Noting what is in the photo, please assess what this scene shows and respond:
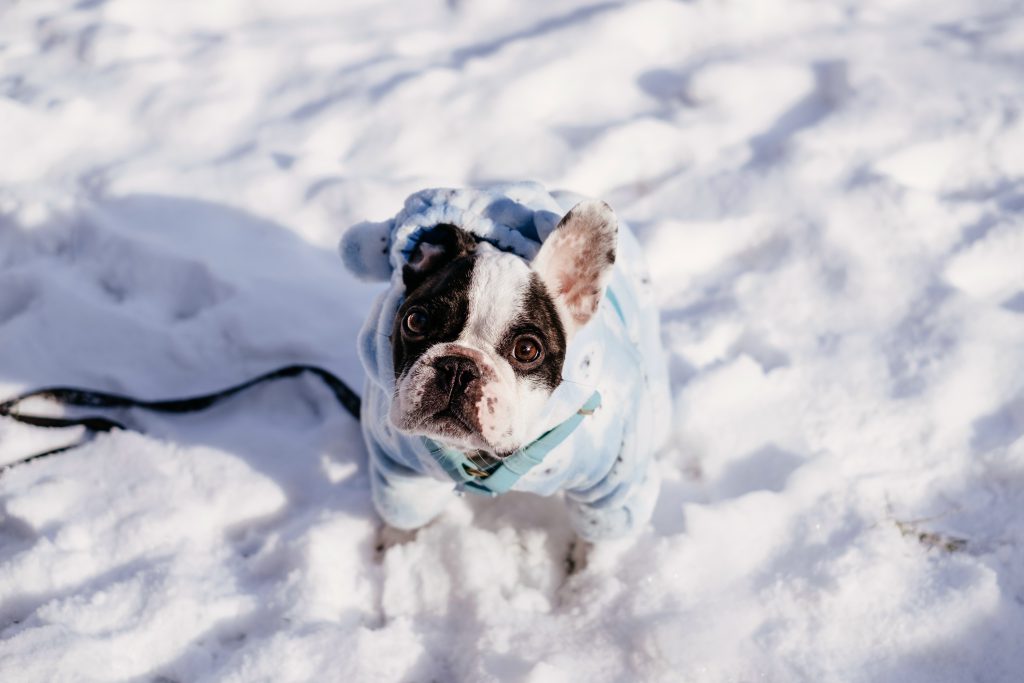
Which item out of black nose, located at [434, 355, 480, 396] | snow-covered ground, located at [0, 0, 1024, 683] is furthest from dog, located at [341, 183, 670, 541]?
snow-covered ground, located at [0, 0, 1024, 683]

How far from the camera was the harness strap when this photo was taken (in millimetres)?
1824

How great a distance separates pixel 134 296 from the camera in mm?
2855

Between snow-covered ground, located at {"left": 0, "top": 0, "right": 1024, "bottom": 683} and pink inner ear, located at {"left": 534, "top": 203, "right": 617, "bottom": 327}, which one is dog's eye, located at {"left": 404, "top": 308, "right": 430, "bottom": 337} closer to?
pink inner ear, located at {"left": 534, "top": 203, "right": 617, "bottom": 327}

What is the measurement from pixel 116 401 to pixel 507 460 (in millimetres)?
1357

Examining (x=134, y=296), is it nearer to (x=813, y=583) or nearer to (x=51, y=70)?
(x=51, y=70)

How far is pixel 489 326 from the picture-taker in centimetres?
171

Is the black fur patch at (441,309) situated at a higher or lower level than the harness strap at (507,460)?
higher

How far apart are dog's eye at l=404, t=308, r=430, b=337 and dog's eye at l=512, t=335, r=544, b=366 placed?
0.60ft

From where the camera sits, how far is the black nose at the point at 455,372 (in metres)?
1.62

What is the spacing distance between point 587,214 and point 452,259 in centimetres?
30

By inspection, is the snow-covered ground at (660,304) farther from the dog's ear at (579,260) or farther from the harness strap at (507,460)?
the dog's ear at (579,260)

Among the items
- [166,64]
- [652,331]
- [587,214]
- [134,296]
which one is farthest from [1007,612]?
[166,64]

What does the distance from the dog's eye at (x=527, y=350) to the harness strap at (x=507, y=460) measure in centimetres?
18

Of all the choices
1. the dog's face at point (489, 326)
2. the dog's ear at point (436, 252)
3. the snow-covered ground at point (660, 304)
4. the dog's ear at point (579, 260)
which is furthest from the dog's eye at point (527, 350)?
the snow-covered ground at point (660, 304)
